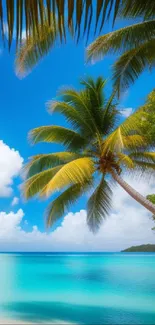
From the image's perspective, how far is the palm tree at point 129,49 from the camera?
264 inches

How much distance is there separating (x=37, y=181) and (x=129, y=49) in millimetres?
4307

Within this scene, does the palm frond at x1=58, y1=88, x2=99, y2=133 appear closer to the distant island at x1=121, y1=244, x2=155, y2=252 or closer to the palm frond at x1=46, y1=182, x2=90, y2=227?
the palm frond at x1=46, y1=182, x2=90, y2=227

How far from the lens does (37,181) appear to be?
968 centimetres

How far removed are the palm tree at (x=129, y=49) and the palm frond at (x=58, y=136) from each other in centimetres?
274

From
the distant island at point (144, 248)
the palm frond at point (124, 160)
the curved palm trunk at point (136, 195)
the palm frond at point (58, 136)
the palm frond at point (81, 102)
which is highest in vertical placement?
the distant island at point (144, 248)

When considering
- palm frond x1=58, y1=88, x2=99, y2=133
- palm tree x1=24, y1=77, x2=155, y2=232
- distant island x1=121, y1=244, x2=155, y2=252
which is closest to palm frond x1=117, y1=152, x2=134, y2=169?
palm tree x1=24, y1=77, x2=155, y2=232

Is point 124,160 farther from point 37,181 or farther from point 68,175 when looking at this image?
point 37,181

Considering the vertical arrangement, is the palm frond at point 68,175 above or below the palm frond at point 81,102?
below

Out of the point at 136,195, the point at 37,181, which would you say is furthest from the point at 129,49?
the point at 37,181

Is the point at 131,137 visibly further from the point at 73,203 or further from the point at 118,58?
the point at 73,203

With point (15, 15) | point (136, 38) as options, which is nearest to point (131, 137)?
point (136, 38)

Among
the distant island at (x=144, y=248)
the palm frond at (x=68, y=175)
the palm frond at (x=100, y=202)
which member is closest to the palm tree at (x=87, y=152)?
the palm frond at (x=100, y=202)

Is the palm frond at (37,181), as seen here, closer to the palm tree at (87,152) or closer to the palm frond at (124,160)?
the palm tree at (87,152)

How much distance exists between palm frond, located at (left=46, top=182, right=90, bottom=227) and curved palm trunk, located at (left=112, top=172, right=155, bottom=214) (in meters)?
1.27
